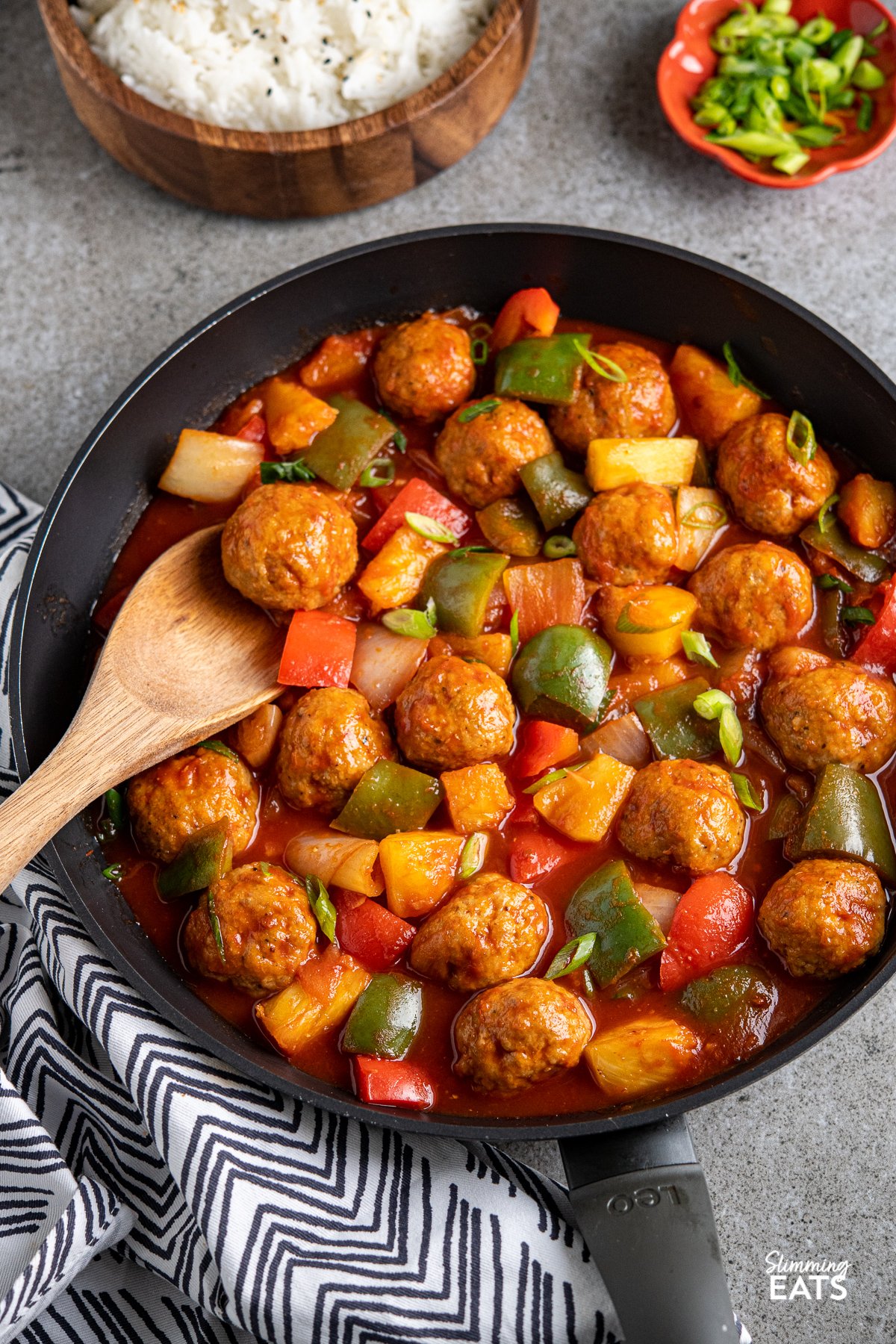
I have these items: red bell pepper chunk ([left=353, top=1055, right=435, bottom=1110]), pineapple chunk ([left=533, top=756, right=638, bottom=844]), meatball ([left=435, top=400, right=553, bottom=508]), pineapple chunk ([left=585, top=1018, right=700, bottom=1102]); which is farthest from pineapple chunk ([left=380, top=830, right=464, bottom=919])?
meatball ([left=435, top=400, right=553, bottom=508])

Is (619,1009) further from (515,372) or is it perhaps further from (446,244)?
(446,244)

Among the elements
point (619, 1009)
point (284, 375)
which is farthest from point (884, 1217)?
point (284, 375)

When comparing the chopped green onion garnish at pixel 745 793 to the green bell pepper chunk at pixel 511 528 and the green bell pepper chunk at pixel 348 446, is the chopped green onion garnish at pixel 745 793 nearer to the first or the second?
the green bell pepper chunk at pixel 511 528

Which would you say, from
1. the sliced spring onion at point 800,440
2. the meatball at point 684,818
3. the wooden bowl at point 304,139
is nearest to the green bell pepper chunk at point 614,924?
the meatball at point 684,818

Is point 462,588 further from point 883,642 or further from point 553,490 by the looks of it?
point 883,642

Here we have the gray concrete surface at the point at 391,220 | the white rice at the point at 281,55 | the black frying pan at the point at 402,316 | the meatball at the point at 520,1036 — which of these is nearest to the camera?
the black frying pan at the point at 402,316

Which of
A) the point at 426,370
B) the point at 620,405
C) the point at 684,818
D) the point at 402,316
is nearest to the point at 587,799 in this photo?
the point at 684,818

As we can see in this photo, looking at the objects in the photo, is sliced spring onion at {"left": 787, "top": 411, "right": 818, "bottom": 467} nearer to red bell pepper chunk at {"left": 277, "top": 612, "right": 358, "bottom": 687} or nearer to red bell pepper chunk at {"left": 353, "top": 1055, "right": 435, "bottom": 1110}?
red bell pepper chunk at {"left": 277, "top": 612, "right": 358, "bottom": 687}
